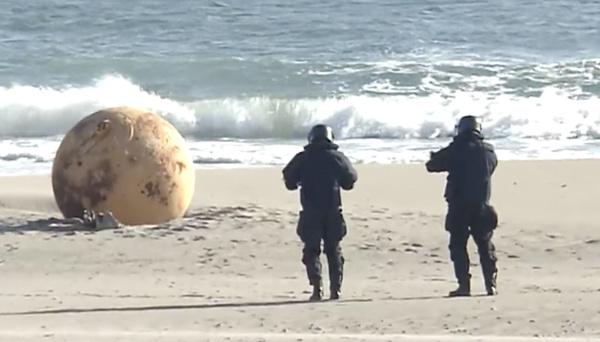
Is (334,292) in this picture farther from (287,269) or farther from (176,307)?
(287,269)

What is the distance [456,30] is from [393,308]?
26.1m

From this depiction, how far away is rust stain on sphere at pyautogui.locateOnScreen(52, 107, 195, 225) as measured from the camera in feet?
41.3

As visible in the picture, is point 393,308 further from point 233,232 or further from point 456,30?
point 456,30

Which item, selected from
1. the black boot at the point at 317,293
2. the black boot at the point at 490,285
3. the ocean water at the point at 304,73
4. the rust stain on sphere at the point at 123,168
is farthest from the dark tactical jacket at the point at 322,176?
the ocean water at the point at 304,73

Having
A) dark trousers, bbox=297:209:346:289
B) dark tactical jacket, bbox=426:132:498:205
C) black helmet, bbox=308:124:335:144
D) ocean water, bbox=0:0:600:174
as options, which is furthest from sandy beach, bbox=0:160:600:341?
ocean water, bbox=0:0:600:174

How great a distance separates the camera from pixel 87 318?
9344 millimetres

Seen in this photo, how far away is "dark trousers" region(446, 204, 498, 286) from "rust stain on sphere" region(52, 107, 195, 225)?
329 cm

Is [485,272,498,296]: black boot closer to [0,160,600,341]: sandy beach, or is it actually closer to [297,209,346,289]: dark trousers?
[0,160,600,341]: sandy beach

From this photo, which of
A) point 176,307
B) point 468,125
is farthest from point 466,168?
point 176,307

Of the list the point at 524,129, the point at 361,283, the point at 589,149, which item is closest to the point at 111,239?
the point at 361,283

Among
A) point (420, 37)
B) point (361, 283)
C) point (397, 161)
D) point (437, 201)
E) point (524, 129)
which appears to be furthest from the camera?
point (420, 37)

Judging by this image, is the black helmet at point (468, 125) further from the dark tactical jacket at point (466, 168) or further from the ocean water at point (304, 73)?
the ocean water at point (304, 73)

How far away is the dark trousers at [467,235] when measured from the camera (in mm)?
10328

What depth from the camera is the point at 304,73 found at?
97.0ft
